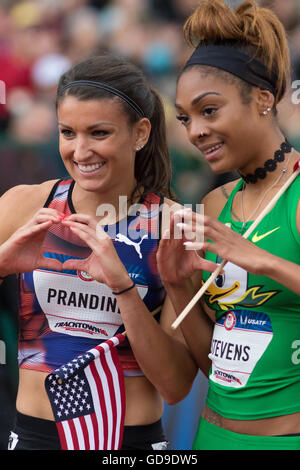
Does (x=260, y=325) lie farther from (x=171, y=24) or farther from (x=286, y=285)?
(x=171, y=24)

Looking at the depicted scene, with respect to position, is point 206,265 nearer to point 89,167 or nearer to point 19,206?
point 89,167

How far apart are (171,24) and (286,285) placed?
3233 millimetres

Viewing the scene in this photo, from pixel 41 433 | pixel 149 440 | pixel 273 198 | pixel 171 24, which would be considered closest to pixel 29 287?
pixel 41 433

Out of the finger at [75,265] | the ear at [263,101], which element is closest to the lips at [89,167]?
the finger at [75,265]

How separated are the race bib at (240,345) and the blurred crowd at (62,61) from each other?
51.7 inches

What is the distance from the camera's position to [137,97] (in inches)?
103

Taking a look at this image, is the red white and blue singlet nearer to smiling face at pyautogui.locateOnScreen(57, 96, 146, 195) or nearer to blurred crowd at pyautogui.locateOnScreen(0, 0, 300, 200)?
smiling face at pyautogui.locateOnScreen(57, 96, 146, 195)

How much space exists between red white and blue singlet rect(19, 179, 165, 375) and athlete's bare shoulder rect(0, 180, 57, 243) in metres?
0.06

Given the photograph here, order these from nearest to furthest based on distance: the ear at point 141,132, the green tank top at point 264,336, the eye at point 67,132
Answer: the green tank top at point 264,336
the eye at point 67,132
the ear at point 141,132

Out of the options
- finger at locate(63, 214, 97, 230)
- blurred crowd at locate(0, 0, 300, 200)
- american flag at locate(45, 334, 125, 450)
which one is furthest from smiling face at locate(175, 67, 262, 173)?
blurred crowd at locate(0, 0, 300, 200)

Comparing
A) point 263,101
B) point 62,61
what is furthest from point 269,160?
point 62,61

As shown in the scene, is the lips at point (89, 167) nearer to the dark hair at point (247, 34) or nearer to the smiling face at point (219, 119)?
the smiling face at point (219, 119)

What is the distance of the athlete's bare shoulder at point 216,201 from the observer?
2703mm

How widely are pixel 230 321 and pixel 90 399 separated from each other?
22.0 inches
